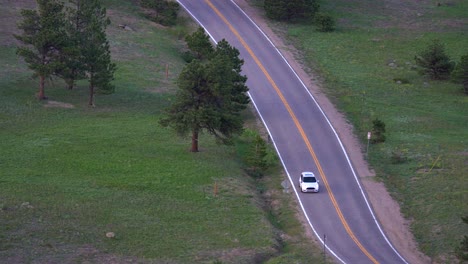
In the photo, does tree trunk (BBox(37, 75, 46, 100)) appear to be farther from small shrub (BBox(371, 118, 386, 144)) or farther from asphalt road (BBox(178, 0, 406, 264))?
small shrub (BBox(371, 118, 386, 144))

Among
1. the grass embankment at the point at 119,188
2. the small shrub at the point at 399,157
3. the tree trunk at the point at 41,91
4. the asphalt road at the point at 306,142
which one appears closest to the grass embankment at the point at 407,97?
the small shrub at the point at 399,157

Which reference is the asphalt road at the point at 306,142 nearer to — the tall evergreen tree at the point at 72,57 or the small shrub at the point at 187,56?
the small shrub at the point at 187,56

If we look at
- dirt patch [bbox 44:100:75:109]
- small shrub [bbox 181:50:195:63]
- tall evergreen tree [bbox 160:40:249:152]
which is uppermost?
tall evergreen tree [bbox 160:40:249:152]

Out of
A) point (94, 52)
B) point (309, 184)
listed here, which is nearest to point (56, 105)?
point (94, 52)

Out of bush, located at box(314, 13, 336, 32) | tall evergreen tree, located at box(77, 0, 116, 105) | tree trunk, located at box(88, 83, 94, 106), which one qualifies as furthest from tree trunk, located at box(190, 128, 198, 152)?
bush, located at box(314, 13, 336, 32)

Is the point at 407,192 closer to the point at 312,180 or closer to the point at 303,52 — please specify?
the point at 312,180

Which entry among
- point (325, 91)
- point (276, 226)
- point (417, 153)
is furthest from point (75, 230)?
point (325, 91)
